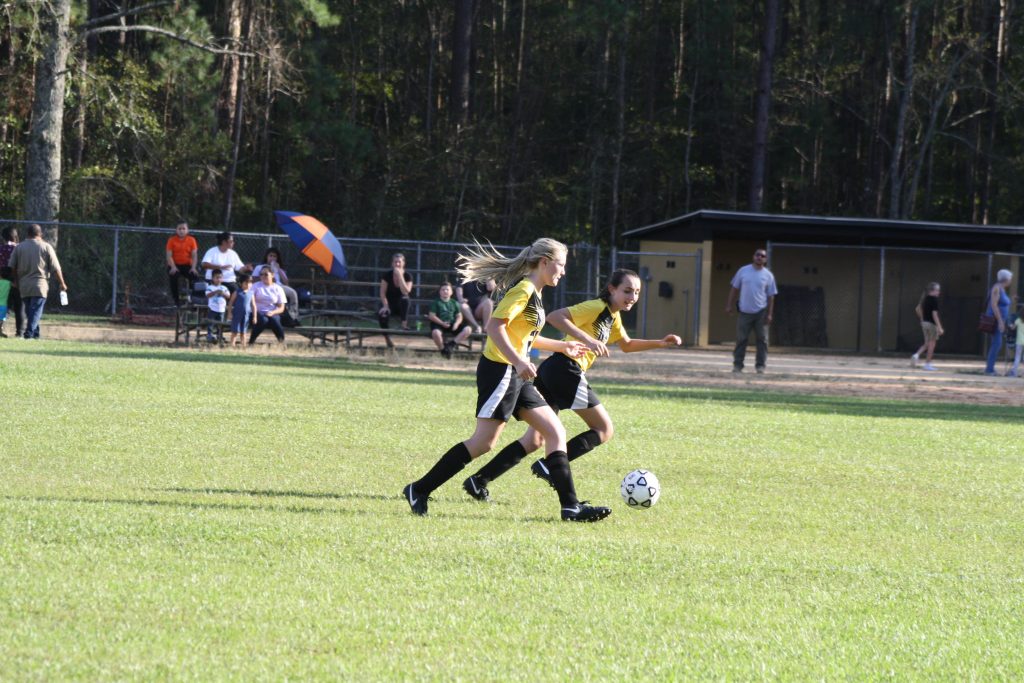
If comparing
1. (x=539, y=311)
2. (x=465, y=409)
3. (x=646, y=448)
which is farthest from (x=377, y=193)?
(x=539, y=311)

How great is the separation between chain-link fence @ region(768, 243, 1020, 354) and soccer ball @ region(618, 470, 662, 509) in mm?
24108

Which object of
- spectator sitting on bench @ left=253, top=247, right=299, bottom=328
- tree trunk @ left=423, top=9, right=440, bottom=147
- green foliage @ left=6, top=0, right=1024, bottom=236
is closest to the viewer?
spectator sitting on bench @ left=253, top=247, right=299, bottom=328

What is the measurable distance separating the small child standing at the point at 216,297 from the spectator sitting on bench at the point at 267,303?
0.53m

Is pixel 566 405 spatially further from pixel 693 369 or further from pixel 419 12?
pixel 419 12

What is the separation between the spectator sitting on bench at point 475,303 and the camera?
22.2m

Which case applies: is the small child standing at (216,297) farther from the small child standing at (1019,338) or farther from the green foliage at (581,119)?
the green foliage at (581,119)

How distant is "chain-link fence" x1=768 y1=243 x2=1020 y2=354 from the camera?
104 feet

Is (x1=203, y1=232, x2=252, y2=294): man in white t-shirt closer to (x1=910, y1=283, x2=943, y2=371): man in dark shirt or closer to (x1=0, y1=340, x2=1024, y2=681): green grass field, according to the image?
(x1=0, y1=340, x2=1024, y2=681): green grass field

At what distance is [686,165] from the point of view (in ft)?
163

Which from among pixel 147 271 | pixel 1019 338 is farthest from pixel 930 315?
pixel 147 271

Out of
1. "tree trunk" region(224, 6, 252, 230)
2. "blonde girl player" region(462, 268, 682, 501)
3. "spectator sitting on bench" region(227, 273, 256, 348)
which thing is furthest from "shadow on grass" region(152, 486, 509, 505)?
"tree trunk" region(224, 6, 252, 230)

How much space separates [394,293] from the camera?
23906 millimetres

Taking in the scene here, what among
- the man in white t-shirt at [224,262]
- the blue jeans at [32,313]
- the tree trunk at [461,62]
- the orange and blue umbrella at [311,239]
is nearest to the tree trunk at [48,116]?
the orange and blue umbrella at [311,239]

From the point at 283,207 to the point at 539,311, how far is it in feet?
123
